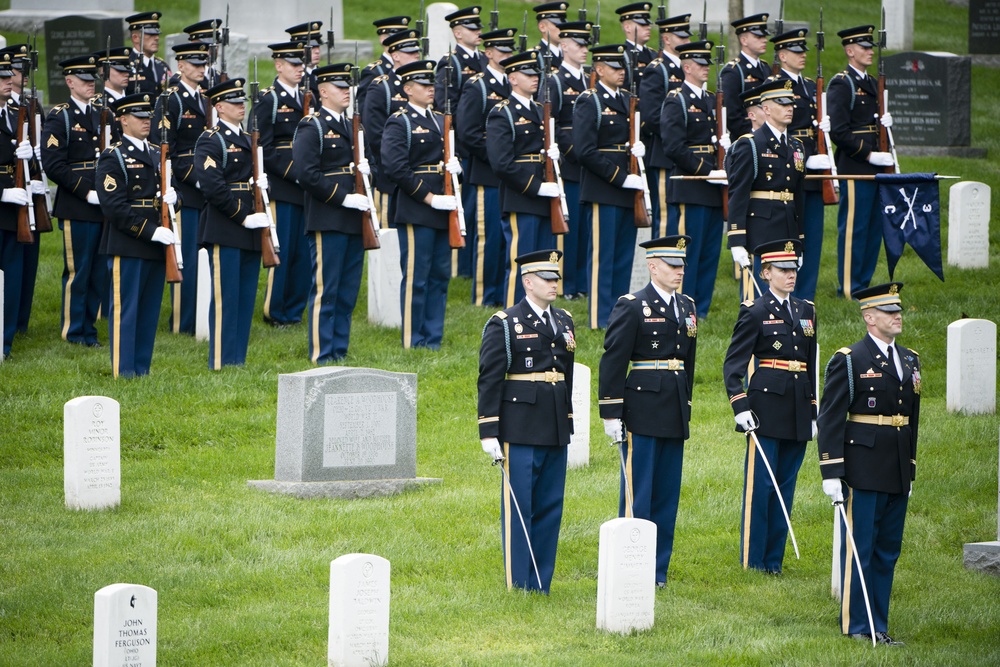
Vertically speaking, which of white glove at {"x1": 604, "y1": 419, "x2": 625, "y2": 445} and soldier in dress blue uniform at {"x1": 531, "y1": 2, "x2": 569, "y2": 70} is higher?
soldier in dress blue uniform at {"x1": 531, "y1": 2, "x2": 569, "y2": 70}

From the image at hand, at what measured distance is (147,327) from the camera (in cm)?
1381

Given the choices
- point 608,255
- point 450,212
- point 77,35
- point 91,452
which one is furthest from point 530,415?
point 77,35

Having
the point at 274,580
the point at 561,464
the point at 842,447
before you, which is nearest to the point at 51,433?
the point at 274,580

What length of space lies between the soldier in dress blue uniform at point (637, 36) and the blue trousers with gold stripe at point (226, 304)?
4842 mm

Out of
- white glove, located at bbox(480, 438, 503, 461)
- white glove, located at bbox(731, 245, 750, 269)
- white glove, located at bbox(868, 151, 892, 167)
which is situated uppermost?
white glove, located at bbox(868, 151, 892, 167)

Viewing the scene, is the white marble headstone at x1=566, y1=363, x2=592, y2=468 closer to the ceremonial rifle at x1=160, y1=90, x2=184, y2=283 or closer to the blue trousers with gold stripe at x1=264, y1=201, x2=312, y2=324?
the ceremonial rifle at x1=160, y1=90, x2=184, y2=283

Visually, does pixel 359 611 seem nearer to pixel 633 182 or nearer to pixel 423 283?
→ pixel 423 283

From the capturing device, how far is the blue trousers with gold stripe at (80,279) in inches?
590

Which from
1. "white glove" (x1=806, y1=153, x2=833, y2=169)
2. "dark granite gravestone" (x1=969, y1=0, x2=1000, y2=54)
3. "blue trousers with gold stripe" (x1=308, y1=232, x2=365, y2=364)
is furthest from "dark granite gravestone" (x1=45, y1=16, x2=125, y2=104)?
"dark granite gravestone" (x1=969, y1=0, x2=1000, y2=54)

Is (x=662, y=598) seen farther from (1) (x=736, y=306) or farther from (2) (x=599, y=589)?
(1) (x=736, y=306)

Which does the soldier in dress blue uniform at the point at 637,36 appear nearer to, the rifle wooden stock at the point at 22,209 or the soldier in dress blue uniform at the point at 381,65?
the soldier in dress blue uniform at the point at 381,65

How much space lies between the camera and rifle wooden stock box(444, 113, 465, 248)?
14359 mm

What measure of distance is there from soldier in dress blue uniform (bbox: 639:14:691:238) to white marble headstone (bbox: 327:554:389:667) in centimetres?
841

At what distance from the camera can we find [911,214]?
43.5ft
